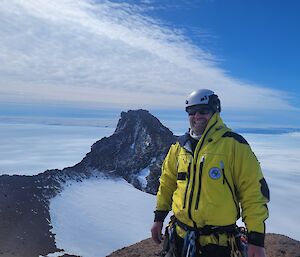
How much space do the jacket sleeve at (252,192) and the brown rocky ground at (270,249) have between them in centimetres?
781

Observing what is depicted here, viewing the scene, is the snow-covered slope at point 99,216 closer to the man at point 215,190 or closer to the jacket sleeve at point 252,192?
the man at point 215,190

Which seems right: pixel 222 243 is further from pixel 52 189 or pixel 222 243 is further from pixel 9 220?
pixel 52 189

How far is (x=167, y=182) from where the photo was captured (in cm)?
595

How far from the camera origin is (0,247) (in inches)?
547

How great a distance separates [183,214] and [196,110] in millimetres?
1636

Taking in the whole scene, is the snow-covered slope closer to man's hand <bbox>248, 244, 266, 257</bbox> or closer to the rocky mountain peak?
the rocky mountain peak

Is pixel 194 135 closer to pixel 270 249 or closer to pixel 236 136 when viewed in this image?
pixel 236 136

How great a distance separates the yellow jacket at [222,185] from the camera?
469cm

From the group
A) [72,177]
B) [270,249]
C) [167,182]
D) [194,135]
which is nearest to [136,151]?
[72,177]

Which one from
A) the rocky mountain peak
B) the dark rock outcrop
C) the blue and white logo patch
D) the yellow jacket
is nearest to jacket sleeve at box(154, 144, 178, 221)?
the yellow jacket

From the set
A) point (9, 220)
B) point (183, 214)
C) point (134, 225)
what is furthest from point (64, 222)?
point (183, 214)

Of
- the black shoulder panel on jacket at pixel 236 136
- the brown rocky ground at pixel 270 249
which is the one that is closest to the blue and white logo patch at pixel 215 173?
the black shoulder panel on jacket at pixel 236 136

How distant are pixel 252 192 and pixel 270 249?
28.8 feet

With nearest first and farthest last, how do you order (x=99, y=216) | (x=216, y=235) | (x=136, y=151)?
(x=216, y=235) < (x=99, y=216) < (x=136, y=151)
